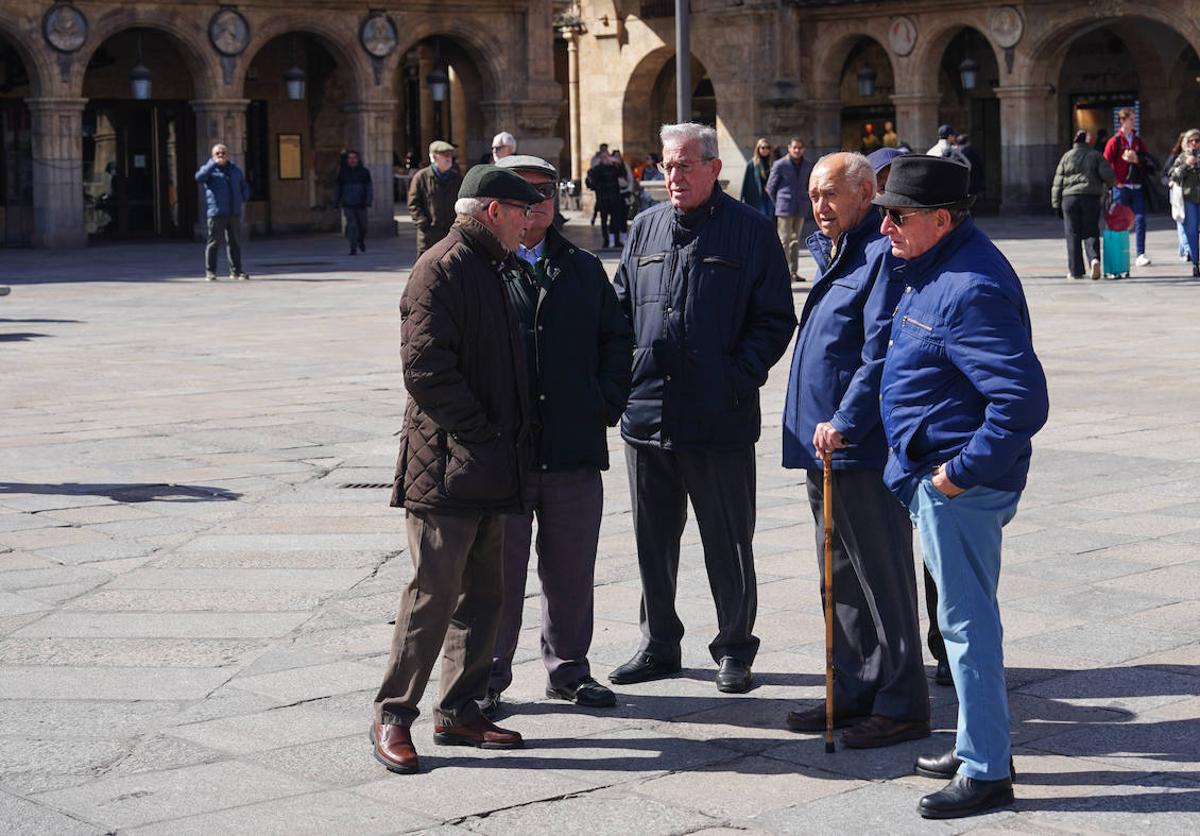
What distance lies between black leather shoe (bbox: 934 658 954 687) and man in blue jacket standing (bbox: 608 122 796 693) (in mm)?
599

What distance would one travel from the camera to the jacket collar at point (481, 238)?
5.94 meters

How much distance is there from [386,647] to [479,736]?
1308 millimetres

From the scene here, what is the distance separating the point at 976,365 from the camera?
5113 mm

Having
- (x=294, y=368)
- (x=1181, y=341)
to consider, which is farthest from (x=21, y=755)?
(x=1181, y=341)

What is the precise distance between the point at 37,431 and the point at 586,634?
7.10 metres

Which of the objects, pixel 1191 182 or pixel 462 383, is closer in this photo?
pixel 462 383

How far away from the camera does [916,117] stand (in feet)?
134

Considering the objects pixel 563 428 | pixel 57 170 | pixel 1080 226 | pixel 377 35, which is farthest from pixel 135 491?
pixel 377 35

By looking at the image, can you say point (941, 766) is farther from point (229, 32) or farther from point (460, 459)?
point (229, 32)

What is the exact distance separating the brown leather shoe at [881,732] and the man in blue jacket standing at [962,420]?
1.55 feet

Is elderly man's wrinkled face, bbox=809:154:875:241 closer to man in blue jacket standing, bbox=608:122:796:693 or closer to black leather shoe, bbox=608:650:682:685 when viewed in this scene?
man in blue jacket standing, bbox=608:122:796:693

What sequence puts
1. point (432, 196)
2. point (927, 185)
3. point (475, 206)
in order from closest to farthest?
point (927, 185)
point (475, 206)
point (432, 196)

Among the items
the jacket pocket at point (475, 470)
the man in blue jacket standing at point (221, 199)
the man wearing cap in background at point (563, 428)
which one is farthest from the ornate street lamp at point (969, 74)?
the jacket pocket at point (475, 470)

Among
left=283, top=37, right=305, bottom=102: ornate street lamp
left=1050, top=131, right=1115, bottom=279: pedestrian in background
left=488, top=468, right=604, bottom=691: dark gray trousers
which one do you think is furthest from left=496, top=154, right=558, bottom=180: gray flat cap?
left=283, top=37, right=305, bottom=102: ornate street lamp
